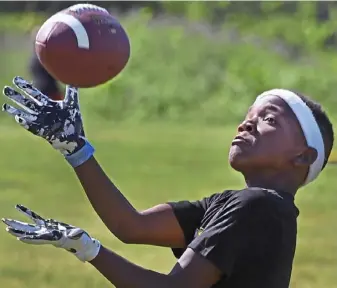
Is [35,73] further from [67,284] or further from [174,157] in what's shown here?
[67,284]

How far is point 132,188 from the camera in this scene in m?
10.5

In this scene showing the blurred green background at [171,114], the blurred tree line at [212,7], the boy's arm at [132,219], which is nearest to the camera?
the boy's arm at [132,219]

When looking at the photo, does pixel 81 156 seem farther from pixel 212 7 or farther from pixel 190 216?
pixel 212 7

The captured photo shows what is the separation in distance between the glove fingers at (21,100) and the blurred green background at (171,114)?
3197mm

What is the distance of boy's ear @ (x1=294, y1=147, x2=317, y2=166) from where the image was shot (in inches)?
147

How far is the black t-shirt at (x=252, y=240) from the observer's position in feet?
11.1

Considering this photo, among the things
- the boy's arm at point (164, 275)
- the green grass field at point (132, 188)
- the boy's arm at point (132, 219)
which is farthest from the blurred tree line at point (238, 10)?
the boy's arm at point (164, 275)

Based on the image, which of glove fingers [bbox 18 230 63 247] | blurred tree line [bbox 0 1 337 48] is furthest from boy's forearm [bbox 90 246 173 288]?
blurred tree line [bbox 0 1 337 48]

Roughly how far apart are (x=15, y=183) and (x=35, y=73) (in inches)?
242

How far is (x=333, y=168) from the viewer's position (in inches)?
473

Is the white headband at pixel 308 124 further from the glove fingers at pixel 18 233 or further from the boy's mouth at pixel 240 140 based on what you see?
the glove fingers at pixel 18 233

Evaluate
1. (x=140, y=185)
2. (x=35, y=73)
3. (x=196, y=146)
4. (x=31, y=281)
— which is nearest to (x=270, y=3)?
(x=35, y=73)

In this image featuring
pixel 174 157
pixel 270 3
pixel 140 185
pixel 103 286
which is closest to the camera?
pixel 103 286

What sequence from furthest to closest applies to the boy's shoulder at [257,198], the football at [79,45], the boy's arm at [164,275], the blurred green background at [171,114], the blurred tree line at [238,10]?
1. the blurred tree line at [238,10]
2. the blurred green background at [171,114]
3. the football at [79,45]
4. the boy's shoulder at [257,198]
5. the boy's arm at [164,275]
